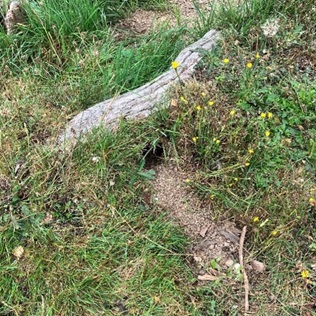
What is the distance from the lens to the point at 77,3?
11.5 ft

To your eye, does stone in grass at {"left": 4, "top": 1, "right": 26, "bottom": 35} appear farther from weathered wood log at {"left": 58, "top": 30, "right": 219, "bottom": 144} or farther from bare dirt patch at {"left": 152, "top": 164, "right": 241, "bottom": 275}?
bare dirt patch at {"left": 152, "top": 164, "right": 241, "bottom": 275}

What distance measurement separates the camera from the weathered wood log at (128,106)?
9.46 ft

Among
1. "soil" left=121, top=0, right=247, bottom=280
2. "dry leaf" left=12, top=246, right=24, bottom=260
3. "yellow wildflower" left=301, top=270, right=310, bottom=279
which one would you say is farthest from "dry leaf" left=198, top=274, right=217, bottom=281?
"dry leaf" left=12, top=246, right=24, bottom=260

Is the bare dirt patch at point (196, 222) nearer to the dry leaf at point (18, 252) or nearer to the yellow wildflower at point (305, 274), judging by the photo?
the yellow wildflower at point (305, 274)

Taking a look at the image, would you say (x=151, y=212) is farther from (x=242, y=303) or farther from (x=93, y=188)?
(x=242, y=303)

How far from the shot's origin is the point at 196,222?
2.72 meters

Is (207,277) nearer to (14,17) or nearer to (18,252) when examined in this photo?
(18,252)

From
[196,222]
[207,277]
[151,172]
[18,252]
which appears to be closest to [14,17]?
[151,172]

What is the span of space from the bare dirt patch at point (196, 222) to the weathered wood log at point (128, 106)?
0.37 m

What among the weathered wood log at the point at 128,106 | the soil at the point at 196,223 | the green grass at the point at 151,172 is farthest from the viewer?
the weathered wood log at the point at 128,106

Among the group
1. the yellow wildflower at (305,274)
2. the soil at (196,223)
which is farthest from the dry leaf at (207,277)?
the yellow wildflower at (305,274)

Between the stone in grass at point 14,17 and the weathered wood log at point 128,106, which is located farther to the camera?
the stone in grass at point 14,17

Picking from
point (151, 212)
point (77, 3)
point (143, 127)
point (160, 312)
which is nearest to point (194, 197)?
point (151, 212)

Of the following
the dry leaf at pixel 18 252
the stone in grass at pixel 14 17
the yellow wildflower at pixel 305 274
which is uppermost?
the stone in grass at pixel 14 17
